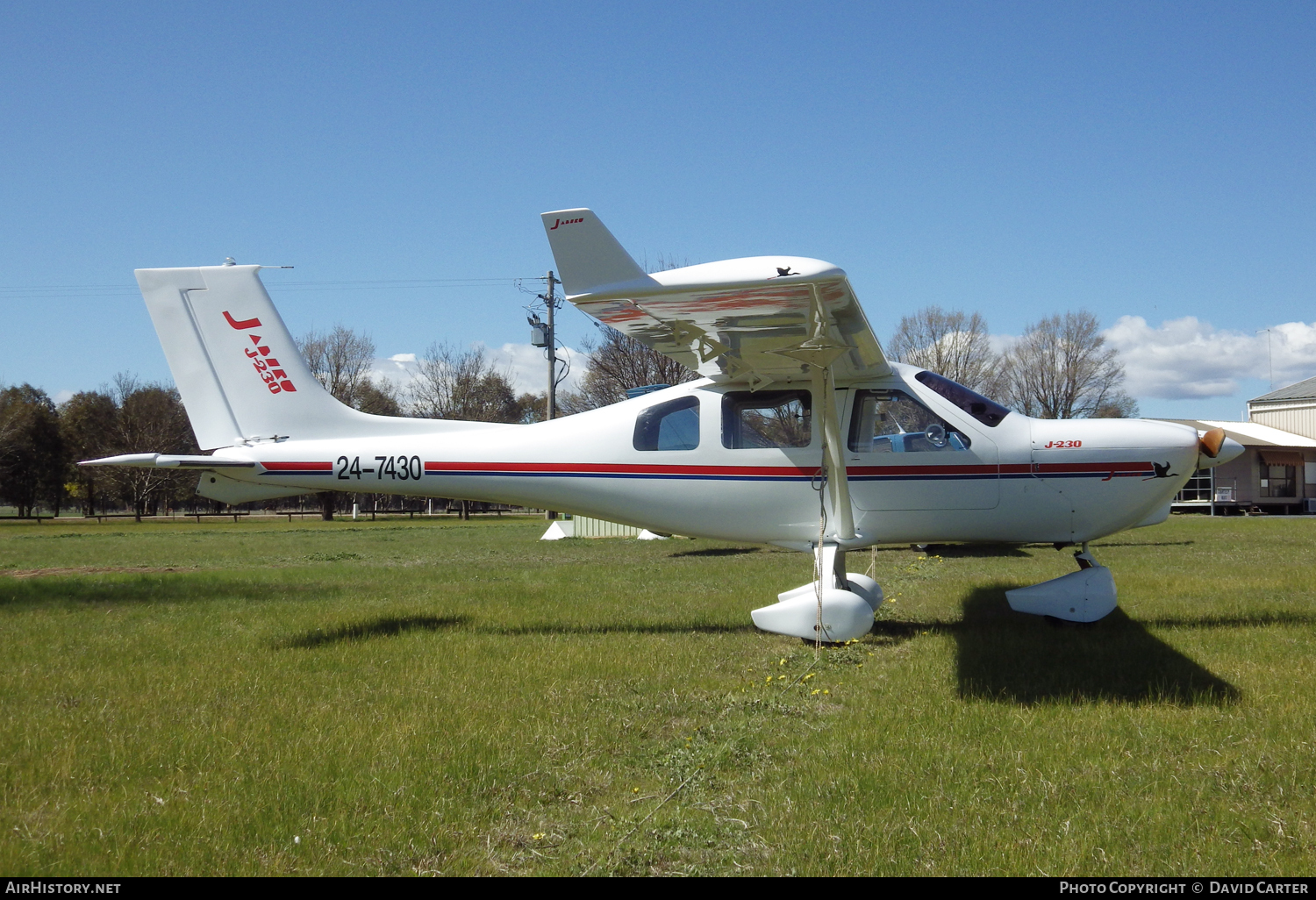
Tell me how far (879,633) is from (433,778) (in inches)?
199

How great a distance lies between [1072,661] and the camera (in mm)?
6383

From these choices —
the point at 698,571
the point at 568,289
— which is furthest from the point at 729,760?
the point at 698,571

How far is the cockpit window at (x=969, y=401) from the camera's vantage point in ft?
25.6

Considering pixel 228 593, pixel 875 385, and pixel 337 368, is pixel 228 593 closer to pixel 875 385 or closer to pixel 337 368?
pixel 875 385

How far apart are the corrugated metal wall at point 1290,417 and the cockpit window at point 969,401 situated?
5170 cm

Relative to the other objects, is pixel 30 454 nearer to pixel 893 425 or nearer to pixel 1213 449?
pixel 893 425

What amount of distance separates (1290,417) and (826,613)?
54.6 meters

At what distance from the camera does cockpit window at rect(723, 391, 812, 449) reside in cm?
798

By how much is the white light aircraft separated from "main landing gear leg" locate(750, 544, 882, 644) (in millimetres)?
16

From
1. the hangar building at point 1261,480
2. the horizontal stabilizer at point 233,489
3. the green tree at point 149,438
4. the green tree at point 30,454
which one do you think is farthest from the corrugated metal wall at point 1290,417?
the green tree at point 30,454

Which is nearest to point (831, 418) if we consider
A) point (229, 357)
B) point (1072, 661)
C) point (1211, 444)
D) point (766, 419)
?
point (766, 419)

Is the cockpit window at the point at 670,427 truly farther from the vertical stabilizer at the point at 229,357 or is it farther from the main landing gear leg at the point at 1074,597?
the main landing gear leg at the point at 1074,597

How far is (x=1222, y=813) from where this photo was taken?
3.52 m

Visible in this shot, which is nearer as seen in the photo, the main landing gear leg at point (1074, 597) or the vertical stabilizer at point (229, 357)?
the main landing gear leg at point (1074, 597)
